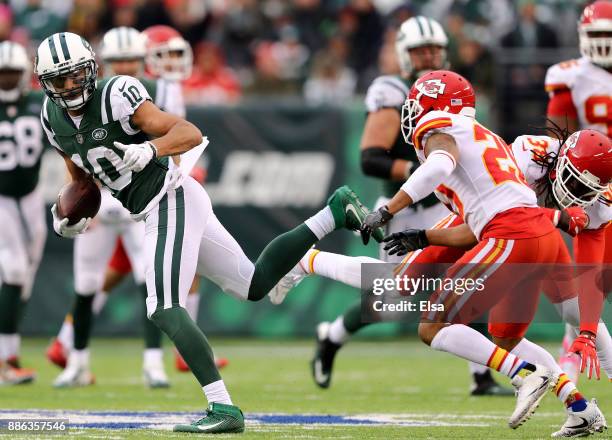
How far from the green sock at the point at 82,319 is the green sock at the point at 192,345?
2.64 meters

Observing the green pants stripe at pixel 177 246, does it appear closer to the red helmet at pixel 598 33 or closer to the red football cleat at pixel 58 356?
the red helmet at pixel 598 33

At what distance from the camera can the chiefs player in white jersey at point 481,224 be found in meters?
5.06

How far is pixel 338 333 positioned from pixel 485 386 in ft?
3.18

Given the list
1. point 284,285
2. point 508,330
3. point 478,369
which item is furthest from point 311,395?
point 508,330

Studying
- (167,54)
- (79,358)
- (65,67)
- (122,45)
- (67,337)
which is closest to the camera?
(65,67)

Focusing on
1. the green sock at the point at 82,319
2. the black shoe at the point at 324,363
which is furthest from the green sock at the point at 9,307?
the black shoe at the point at 324,363

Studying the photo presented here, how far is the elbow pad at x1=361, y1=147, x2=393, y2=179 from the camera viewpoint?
23.3 ft

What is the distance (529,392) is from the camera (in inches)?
192

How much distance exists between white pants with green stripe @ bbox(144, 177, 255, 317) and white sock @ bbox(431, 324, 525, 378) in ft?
3.28

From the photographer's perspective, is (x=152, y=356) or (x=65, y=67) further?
(x=152, y=356)

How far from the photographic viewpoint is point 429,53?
7219mm

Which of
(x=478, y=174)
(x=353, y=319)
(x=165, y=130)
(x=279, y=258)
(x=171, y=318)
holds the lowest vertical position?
(x=353, y=319)

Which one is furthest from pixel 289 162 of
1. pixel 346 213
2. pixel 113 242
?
pixel 346 213

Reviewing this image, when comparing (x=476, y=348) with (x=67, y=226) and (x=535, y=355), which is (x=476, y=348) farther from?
(x=67, y=226)
